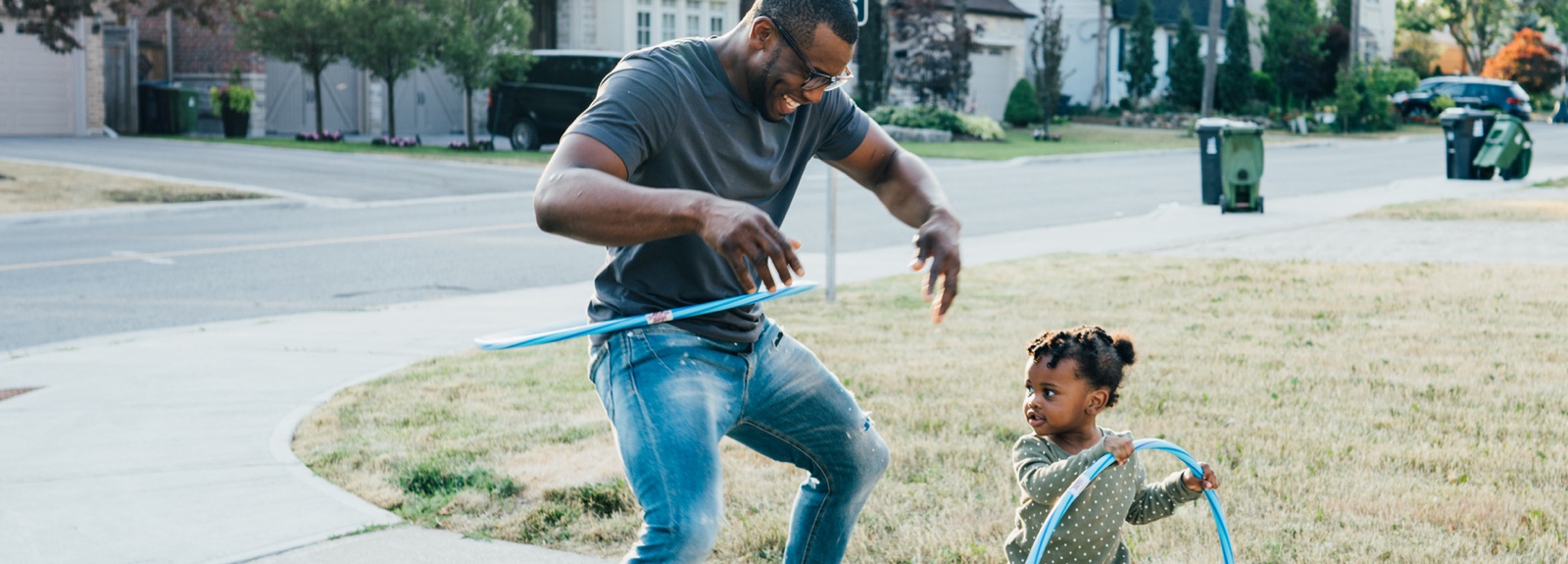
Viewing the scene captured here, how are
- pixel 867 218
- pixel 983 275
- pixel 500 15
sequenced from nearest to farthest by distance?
pixel 983 275, pixel 867 218, pixel 500 15

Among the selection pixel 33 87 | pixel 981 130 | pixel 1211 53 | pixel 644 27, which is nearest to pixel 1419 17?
pixel 1211 53

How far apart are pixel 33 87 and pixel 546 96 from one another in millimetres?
12306

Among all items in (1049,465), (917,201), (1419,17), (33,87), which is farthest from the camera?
(1419,17)

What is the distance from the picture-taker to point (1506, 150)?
21.9m

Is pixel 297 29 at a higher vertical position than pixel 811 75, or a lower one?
higher

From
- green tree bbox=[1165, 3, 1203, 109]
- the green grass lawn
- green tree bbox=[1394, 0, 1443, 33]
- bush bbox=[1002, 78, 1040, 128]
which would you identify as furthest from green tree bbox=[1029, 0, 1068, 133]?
green tree bbox=[1394, 0, 1443, 33]

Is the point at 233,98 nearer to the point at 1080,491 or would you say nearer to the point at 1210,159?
the point at 1210,159

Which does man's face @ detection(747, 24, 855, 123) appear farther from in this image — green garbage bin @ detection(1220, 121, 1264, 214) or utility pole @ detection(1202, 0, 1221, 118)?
utility pole @ detection(1202, 0, 1221, 118)

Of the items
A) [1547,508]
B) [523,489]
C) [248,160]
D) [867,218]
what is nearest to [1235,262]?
[867,218]

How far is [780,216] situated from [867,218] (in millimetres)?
13201

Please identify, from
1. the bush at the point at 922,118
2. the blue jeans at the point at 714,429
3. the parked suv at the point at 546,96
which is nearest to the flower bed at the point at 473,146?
the parked suv at the point at 546,96

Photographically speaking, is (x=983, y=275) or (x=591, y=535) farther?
(x=983, y=275)

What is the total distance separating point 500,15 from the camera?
2800 centimetres

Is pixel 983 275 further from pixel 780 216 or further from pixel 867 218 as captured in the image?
pixel 780 216
